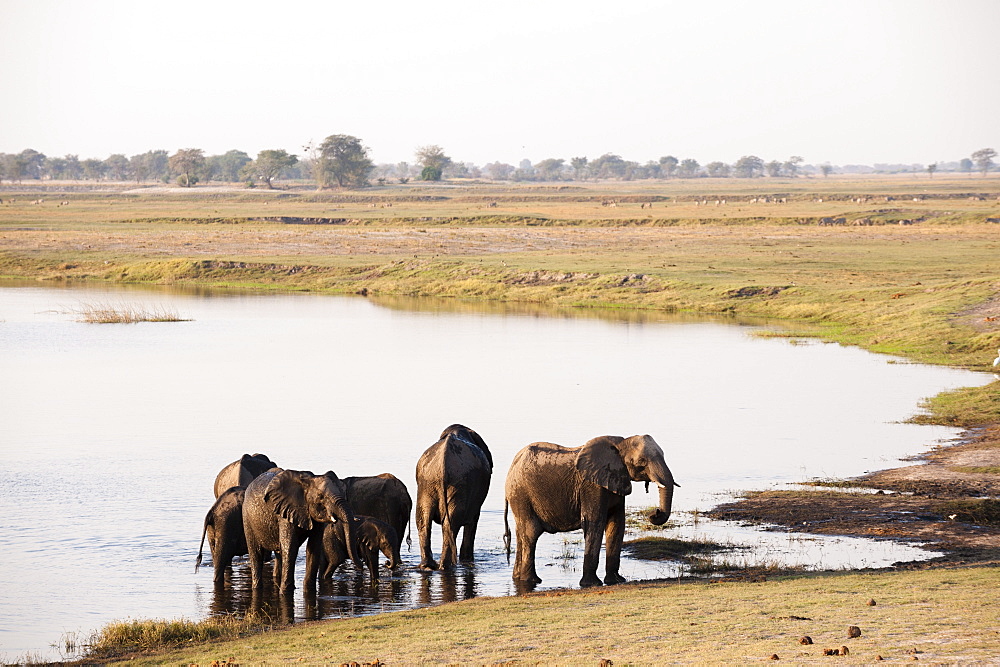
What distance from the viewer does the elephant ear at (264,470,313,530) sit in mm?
13445

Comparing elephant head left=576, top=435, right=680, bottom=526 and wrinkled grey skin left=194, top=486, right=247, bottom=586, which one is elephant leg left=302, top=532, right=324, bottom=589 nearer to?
wrinkled grey skin left=194, top=486, right=247, bottom=586

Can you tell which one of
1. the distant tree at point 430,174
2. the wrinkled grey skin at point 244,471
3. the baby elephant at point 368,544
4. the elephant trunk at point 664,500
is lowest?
the baby elephant at point 368,544

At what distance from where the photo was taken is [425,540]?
15.4 m

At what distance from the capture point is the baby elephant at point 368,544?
14109mm

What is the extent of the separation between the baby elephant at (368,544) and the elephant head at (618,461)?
240 centimetres

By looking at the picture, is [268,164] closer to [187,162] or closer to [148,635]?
[187,162]

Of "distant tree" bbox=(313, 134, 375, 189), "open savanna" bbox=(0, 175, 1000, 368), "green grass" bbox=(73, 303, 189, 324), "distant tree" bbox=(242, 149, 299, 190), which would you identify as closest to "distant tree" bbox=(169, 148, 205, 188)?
"distant tree" bbox=(242, 149, 299, 190)

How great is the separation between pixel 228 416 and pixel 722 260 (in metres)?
37.4

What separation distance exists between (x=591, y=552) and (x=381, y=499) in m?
2.87

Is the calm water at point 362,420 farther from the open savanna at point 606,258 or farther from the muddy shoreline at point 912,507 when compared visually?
the open savanna at point 606,258

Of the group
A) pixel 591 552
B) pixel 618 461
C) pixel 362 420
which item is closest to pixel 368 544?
pixel 591 552

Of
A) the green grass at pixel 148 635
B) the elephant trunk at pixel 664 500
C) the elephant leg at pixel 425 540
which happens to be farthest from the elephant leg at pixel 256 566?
the elephant trunk at pixel 664 500

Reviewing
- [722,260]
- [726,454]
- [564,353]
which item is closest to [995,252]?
[722,260]

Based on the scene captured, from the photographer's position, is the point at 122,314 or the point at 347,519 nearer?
the point at 347,519
